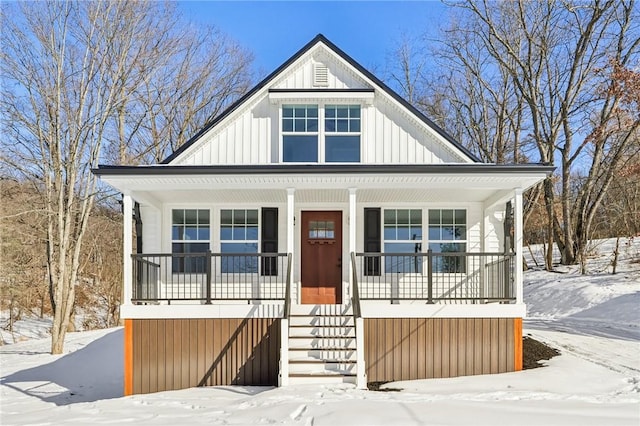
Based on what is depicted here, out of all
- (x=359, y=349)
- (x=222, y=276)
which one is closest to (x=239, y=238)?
(x=222, y=276)

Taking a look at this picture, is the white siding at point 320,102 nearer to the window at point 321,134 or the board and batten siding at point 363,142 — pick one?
the board and batten siding at point 363,142

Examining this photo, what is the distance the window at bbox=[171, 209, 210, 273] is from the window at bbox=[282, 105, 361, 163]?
2343 mm

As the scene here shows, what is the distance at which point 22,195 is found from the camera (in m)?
18.8

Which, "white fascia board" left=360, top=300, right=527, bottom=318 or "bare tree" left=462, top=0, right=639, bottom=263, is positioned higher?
"bare tree" left=462, top=0, right=639, bottom=263

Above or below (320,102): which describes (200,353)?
below

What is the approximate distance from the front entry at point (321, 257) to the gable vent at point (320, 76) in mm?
2847

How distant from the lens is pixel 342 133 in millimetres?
10758

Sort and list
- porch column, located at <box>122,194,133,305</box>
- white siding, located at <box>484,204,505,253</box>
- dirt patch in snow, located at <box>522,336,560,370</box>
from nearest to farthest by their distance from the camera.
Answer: porch column, located at <box>122,194,133,305</box> < dirt patch in snow, located at <box>522,336,560,370</box> < white siding, located at <box>484,204,505,253</box>

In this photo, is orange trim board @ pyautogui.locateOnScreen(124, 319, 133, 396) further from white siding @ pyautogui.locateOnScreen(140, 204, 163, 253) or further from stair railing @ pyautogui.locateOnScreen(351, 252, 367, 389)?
stair railing @ pyautogui.locateOnScreen(351, 252, 367, 389)

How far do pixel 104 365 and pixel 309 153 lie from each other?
7589 millimetres

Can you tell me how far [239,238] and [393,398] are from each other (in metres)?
5.54

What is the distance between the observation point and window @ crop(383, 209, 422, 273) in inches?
429

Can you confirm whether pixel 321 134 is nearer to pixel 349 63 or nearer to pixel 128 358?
pixel 349 63

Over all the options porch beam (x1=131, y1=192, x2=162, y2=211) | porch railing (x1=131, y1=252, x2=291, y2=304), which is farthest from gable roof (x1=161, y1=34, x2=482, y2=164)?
porch railing (x1=131, y1=252, x2=291, y2=304)
